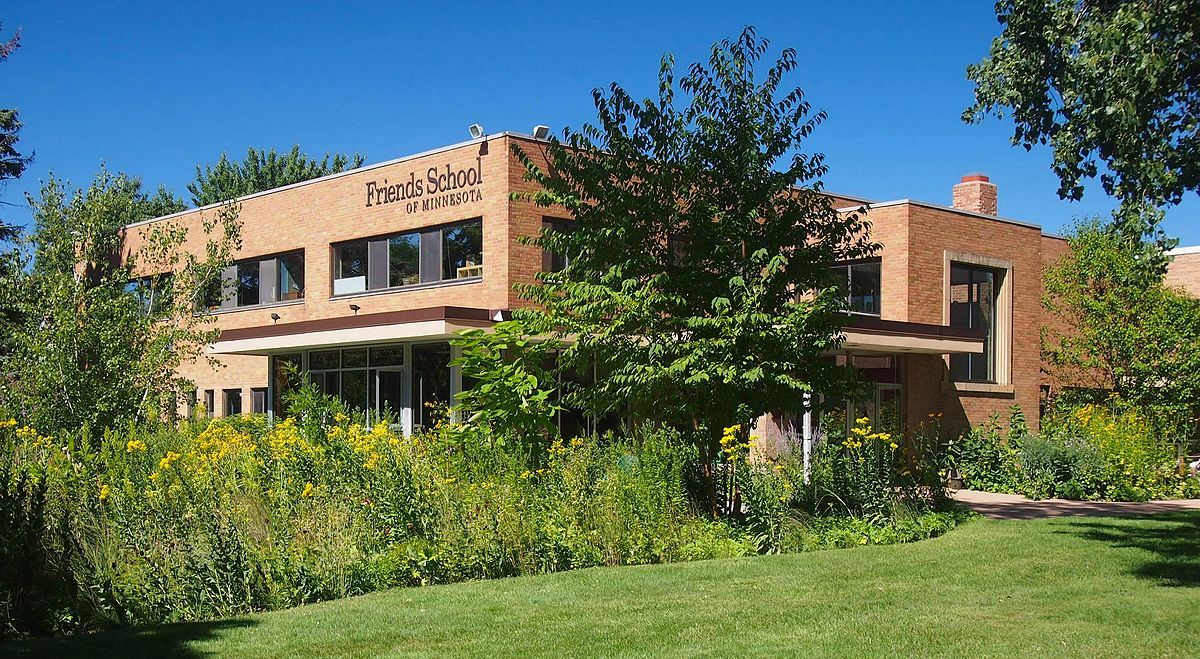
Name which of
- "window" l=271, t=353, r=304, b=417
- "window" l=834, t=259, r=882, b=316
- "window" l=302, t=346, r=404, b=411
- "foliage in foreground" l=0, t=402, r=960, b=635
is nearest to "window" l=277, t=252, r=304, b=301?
"window" l=271, t=353, r=304, b=417

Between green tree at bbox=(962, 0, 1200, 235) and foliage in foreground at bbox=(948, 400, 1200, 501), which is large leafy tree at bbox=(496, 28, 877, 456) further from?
foliage in foreground at bbox=(948, 400, 1200, 501)

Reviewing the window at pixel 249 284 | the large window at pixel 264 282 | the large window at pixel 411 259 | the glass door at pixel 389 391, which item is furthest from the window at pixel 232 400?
the glass door at pixel 389 391

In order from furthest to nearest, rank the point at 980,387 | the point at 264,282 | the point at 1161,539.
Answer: the point at 264,282
the point at 980,387
the point at 1161,539

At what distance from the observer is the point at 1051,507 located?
1919 centimetres

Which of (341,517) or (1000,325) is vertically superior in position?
(1000,325)

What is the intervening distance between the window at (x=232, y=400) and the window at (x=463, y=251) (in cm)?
1013

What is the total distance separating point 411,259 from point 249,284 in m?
7.02

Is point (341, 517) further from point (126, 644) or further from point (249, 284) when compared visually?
point (249, 284)

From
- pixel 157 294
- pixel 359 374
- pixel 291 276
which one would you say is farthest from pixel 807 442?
pixel 291 276

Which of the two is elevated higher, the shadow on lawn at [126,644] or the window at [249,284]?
the window at [249,284]

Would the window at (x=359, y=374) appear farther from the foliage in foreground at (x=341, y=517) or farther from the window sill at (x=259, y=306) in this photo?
the foliage in foreground at (x=341, y=517)

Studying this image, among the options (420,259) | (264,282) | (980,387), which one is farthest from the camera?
(264,282)

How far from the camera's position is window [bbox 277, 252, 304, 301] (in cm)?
2775

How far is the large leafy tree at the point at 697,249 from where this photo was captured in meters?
14.1
